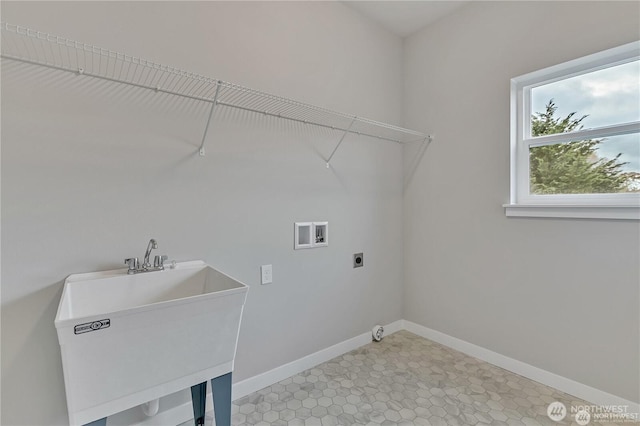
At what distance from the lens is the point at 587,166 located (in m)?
1.75

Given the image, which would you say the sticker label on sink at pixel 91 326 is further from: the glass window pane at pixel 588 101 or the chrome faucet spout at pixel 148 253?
the glass window pane at pixel 588 101

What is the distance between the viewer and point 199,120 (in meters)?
1.53

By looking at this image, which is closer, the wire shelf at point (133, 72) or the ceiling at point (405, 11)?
the wire shelf at point (133, 72)

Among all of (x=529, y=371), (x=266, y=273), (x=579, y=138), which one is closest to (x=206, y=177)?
(x=266, y=273)

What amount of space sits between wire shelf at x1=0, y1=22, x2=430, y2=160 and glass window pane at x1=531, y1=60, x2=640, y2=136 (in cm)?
126

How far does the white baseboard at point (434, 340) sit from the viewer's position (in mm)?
1496

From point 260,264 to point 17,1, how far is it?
1.53 m

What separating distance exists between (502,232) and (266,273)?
1633mm

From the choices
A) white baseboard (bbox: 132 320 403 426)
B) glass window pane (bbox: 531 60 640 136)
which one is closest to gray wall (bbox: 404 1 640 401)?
glass window pane (bbox: 531 60 640 136)

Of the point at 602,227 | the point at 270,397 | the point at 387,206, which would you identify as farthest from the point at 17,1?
the point at 602,227

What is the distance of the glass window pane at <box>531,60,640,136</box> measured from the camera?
1604mm

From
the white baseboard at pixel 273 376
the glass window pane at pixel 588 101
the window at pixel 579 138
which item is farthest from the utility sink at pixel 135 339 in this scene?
the glass window pane at pixel 588 101

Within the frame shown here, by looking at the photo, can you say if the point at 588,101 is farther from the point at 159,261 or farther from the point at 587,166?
the point at 159,261

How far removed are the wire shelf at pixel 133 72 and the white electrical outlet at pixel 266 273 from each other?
76 cm
